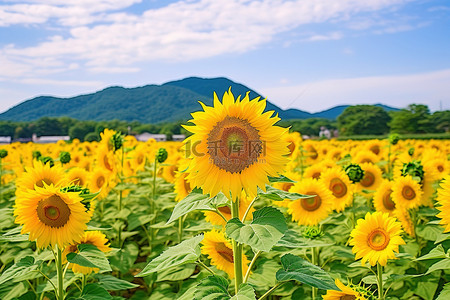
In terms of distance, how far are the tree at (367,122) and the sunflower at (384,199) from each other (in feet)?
313

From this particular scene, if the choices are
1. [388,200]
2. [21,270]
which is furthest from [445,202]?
[21,270]

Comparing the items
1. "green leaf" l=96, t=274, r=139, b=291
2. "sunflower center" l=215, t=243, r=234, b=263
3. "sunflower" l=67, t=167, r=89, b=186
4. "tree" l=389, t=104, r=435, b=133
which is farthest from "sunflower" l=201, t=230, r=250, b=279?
"tree" l=389, t=104, r=435, b=133

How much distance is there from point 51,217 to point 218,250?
112 cm

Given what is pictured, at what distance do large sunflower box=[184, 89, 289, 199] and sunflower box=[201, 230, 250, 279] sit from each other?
97 cm

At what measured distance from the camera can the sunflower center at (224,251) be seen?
2.68m

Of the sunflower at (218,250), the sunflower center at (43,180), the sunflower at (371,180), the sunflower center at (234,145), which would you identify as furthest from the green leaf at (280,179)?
the sunflower at (371,180)

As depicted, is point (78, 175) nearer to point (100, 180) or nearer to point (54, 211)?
point (100, 180)

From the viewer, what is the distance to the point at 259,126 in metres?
1.78

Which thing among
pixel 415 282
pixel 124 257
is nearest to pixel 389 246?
pixel 415 282

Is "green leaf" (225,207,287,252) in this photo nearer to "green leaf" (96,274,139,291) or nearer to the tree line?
"green leaf" (96,274,139,291)

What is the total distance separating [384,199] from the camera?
420 centimetres

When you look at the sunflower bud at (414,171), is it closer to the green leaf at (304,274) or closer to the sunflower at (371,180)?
the sunflower at (371,180)

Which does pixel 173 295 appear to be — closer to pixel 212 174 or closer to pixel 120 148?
pixel 212 174

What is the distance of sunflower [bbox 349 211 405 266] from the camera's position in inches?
98.1
